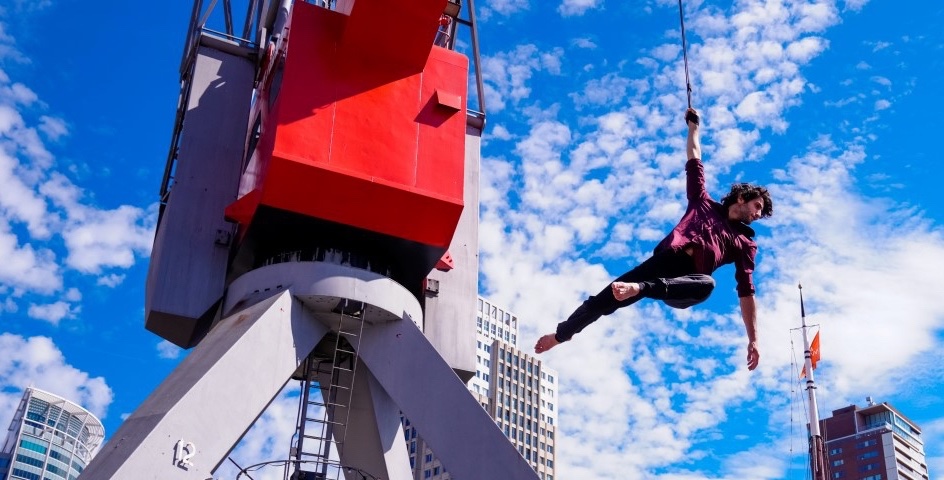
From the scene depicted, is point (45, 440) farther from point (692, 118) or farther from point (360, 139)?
point (692, 118)

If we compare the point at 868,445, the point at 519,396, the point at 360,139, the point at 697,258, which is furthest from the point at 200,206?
the point at 868,445

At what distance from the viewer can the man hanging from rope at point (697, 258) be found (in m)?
11.7

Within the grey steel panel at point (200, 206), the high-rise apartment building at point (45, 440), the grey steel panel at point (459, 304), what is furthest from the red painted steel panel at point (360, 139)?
the high-rise apartment building at point (45, 440)

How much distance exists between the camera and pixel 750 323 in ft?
40.4

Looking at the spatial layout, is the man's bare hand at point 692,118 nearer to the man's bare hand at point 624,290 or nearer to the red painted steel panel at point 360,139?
the man's bare hand at point 624,290

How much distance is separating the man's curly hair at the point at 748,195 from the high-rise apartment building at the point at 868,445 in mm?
166891

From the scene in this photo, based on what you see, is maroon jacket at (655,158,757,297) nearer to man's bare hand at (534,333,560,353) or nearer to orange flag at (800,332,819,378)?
man's bare hand at (534,333,560,353)

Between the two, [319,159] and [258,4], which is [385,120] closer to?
[319,159]

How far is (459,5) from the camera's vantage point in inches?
835

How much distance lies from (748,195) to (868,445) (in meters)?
177

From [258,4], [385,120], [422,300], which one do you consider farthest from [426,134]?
[258,4]

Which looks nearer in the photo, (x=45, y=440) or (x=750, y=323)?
(x=750, y=323)

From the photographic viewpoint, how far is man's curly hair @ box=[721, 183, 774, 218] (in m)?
12.5

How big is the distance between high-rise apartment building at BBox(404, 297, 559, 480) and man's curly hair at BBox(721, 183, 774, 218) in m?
117
